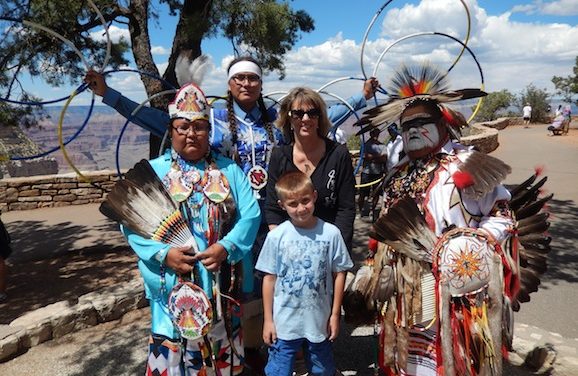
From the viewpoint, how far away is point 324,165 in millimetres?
2482

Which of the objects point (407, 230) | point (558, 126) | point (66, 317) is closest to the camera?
point (407, 230)

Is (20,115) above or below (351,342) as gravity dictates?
above

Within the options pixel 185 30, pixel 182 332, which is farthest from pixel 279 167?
pixel 185 30

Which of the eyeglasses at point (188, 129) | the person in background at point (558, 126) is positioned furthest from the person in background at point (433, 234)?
the person in background at point (558, 126)

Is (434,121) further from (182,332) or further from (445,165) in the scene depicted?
(182,332)

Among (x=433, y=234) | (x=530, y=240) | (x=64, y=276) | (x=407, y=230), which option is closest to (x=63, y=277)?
(x=64, y=276)

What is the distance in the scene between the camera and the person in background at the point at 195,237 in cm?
233

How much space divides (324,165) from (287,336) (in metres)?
0.92

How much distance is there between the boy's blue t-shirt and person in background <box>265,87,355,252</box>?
0.15m

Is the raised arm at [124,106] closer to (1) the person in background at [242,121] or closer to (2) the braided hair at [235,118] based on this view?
(1) the person in background at [242,121]

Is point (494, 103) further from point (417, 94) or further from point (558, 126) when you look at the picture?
point (417, 94)

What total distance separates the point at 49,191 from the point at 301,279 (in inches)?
372

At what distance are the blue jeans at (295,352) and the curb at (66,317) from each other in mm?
2303

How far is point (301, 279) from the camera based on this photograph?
229 cm
